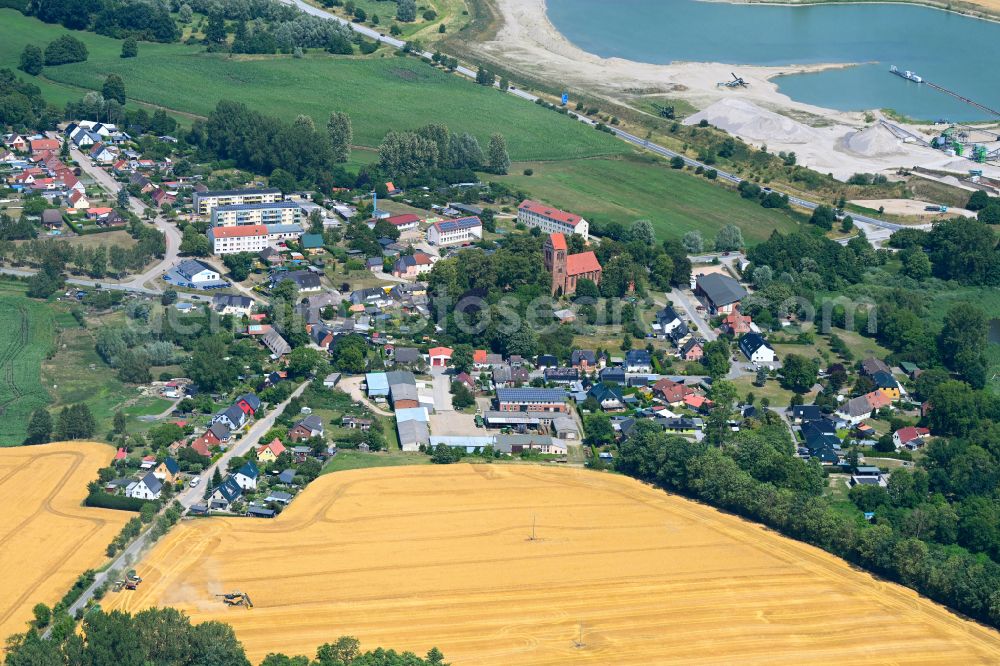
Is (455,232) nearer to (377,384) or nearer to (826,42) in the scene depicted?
(377,384)

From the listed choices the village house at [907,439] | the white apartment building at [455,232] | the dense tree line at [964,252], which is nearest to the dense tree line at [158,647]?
the village house at [907,439]

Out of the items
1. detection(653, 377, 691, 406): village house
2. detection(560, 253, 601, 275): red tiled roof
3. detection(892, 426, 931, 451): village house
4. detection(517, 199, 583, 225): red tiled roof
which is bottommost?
detection(653, 377, 691, 406): village house

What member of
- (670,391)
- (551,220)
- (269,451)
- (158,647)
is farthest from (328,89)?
(158,647)

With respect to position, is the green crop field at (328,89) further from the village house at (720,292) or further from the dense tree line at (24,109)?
the village house at (720,292)

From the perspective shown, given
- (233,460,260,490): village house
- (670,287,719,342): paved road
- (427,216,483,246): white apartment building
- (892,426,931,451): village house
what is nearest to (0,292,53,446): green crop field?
(233,460,260,490): village house

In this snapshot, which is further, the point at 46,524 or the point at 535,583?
the point at 46,524

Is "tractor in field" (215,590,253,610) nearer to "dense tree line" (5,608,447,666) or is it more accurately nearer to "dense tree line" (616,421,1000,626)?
"dense tree line" (5,608,447,666)

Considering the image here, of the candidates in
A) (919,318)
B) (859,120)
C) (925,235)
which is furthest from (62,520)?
(859,120)
